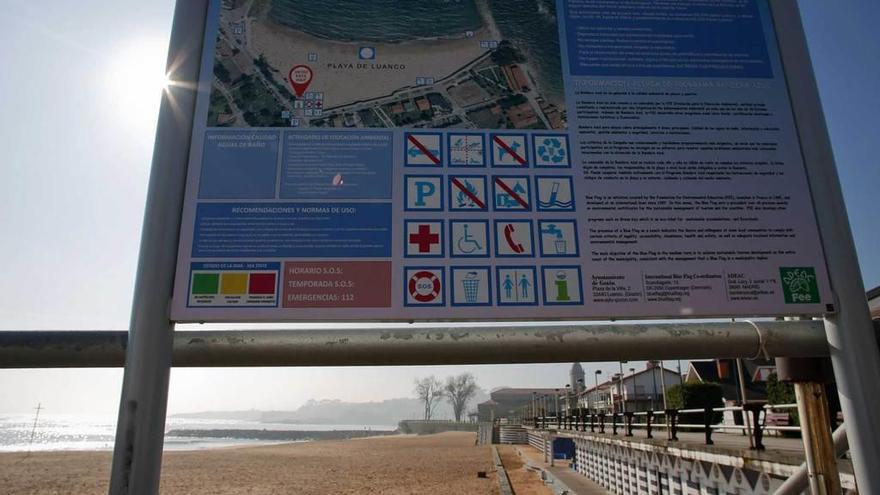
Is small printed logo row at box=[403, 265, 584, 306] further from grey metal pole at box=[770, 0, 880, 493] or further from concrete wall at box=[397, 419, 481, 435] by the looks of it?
concrete wall at box=[397, 419, 481, 435]

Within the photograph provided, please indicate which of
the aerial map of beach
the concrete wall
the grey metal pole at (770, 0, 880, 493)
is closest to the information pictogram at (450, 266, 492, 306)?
the aerial map of beach

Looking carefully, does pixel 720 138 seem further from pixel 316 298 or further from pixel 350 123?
pixel 316 298

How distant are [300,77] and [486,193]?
1.16 metres

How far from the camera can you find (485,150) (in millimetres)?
2658

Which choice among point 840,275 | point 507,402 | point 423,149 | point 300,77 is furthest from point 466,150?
point 507,402

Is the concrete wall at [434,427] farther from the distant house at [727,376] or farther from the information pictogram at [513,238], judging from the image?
the information pictogram at [513,238]

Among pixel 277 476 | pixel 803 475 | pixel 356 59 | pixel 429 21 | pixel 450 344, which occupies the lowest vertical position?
Result: pixel 277 476

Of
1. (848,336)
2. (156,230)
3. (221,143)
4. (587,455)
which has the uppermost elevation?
(221,143)

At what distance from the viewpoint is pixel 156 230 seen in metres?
2.38

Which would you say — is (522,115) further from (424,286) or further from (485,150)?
(424,286)

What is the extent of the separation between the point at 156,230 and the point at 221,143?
1.74 ft

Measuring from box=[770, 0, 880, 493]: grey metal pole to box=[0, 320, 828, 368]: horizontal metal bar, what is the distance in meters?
0.23

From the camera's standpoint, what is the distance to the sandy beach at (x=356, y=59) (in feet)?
9.06

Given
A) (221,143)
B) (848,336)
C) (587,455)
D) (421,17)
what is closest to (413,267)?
(221,143)
